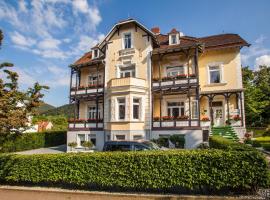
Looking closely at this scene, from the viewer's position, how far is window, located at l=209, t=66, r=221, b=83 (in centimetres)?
2361

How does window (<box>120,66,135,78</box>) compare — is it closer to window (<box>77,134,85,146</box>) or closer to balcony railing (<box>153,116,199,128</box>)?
balcony railing (<box>153,116,199,128</box>)

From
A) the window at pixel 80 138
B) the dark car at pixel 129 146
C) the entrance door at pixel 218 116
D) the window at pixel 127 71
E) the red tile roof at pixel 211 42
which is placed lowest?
the window at pixel 80 138

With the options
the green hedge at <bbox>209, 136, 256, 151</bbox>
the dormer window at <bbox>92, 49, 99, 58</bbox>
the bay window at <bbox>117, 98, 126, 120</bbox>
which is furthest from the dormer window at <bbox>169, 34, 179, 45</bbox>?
the green hedge at <bbox>209, 136, 256, 151</bbox>

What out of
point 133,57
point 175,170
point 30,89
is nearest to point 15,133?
point 30,89

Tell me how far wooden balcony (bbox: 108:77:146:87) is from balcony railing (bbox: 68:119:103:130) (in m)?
4.36

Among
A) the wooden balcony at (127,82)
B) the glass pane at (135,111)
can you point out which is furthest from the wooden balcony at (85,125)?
the wooden balcony at (127,82)

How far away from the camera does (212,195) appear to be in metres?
8.48

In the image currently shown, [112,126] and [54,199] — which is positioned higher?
[112,126]

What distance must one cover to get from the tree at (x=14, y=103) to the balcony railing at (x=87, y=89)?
48.8ft

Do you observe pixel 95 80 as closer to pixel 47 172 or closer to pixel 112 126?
pixel 112 126

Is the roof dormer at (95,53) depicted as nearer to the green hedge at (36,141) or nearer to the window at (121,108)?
the window at (121,108)

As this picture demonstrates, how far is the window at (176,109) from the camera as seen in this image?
74.2 feet

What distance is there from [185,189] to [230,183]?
65.3 inches

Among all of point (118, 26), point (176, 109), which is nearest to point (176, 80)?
point (176, 109)
